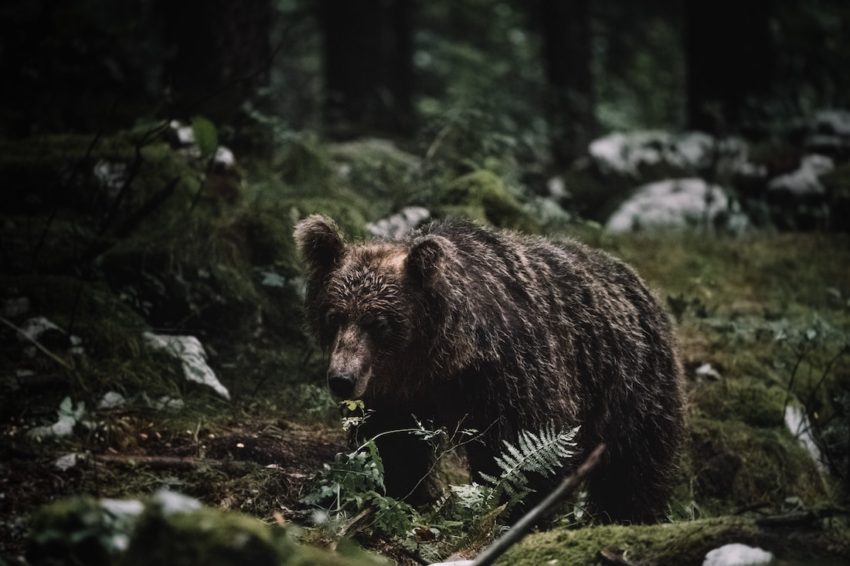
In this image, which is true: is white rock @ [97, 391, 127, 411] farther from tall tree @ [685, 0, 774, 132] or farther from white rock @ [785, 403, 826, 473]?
tall tree @ [685, 0, 774, 132]

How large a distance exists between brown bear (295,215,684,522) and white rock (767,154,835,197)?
605cm

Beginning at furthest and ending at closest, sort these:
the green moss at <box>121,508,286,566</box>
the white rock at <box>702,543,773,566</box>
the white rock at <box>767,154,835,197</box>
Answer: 1. the white rock at <box>767,154,835,197</box>
2. the white rock at <box>702,543,773,566</box>
3. the green moss at <box>121,508,286,566</box>

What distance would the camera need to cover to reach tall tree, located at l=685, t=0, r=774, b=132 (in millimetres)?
13086

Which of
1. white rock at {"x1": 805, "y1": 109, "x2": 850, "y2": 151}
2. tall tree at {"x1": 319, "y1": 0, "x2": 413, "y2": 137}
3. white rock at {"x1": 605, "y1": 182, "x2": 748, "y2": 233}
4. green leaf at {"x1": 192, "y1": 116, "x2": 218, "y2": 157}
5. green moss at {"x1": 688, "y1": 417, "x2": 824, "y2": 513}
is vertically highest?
tall tree at {"x1": 319, "y1": 0, "x2": 413, "y2": 137}

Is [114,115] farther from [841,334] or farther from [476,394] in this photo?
[841,334]

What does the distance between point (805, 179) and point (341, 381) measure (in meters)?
A: 8.21

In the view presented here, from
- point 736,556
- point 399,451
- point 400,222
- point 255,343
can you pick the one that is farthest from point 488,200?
point 736,556

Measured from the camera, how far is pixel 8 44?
26.3ft

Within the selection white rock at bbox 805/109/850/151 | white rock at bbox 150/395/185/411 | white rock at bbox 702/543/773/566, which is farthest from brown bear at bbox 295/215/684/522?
white rock at bbox 805/109/850/151

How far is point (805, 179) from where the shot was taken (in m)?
10.8

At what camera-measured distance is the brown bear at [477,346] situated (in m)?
4.67

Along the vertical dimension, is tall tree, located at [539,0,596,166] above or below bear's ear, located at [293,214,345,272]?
above

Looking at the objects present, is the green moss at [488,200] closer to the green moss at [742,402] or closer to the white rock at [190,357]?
the green moss at [742,402]

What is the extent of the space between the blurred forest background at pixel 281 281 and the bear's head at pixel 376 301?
1.75 ft
